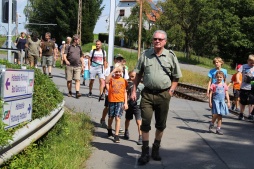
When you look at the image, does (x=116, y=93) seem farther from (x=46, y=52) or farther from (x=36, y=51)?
(x=46, y=52)

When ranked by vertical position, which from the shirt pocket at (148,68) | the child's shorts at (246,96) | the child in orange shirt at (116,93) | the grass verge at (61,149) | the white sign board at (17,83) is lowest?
the grass verge at (61,149)

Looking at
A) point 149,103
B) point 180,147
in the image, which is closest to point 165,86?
point 149,103

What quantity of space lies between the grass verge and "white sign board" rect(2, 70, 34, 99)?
0.70 meters

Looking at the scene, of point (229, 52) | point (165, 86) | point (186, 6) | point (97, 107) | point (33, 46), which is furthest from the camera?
point (186, 6)

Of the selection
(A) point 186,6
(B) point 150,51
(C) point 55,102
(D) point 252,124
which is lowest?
(D) point 252,124

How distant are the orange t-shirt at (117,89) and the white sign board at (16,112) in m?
2.36

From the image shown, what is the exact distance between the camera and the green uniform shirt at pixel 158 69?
618 cm

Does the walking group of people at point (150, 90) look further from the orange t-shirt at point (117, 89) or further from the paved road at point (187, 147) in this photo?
the paved road at point (187, 147)

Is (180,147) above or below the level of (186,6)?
below

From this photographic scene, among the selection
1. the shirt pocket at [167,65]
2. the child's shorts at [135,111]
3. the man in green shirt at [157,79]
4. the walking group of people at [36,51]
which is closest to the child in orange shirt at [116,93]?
the child's shorts at [135,111]

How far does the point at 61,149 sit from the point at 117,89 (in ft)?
6.21

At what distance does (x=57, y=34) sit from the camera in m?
63.8

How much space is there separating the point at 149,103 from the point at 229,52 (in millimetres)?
43414

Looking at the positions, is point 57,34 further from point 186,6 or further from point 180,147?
point 180,147
